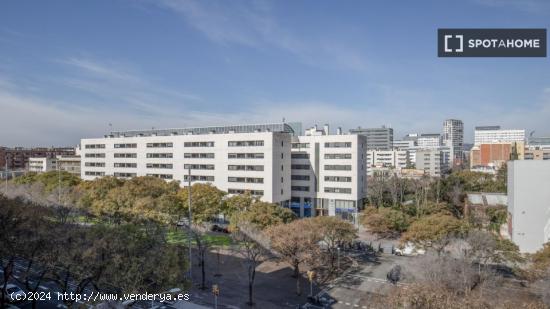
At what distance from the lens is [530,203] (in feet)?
111

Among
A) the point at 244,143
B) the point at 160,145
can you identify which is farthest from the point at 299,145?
the point at 160,145

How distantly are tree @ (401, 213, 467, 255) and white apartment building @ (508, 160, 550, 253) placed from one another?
9230 mm

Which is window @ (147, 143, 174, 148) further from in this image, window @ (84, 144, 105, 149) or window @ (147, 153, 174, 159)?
window @ (84, 144, 105, 149)

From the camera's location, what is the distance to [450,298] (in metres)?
11.6

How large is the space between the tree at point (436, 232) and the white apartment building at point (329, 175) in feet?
84.0

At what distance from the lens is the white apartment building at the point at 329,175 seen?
55.8 metres

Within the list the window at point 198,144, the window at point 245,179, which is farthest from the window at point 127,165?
the window at point 245,179

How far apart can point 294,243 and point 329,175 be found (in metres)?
33.5

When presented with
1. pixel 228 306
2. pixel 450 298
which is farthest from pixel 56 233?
pixel 450 298

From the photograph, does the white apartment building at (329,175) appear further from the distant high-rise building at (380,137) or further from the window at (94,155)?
the distant high-rise building at (380,137)

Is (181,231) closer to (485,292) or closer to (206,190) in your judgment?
(206,190)

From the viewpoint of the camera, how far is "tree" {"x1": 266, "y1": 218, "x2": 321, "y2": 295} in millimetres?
24969

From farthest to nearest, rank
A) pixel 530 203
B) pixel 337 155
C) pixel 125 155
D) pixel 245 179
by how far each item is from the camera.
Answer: pixel 125 155
pixel 337 155
pixel 245 179
pixel 530 203

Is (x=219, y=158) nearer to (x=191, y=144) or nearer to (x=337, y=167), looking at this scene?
(x=191, y=144)
